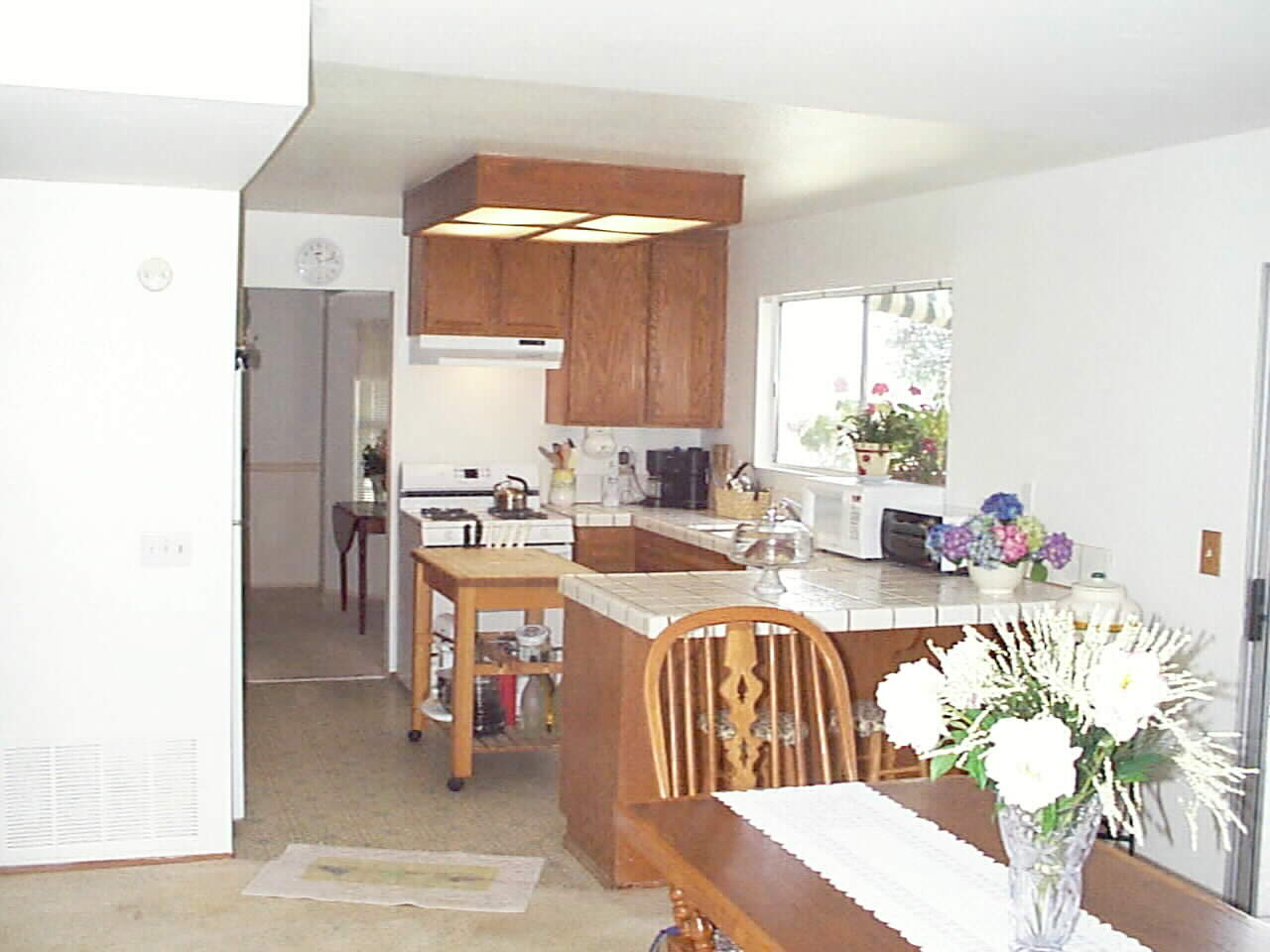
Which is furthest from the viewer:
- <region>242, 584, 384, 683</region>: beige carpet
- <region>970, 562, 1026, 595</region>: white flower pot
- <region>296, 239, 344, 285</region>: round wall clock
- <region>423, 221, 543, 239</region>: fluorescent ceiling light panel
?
<region>242, 584, 384, 683</region>: beige carpet

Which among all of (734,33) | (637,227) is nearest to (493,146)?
(637,227)

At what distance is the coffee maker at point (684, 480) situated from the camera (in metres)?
7.08

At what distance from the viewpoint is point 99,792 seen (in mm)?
4230

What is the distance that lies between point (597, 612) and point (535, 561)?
121 centimetres

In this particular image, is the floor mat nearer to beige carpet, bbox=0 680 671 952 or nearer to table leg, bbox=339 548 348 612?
beige carpet, bbox=0 680 671 952

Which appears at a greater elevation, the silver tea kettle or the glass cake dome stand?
the glass cake dome stand

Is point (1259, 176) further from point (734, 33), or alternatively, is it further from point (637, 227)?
point (637, 227)

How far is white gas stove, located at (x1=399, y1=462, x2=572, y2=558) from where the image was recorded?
6.34 meters

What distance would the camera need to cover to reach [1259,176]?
3.89 m

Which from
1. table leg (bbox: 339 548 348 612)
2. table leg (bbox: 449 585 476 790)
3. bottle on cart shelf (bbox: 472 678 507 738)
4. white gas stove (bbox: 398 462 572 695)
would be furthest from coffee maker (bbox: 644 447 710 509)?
table leg (bbox: 339 548 348 612)

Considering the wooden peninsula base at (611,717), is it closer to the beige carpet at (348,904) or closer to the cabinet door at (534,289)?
the beige carpet at (348,904)

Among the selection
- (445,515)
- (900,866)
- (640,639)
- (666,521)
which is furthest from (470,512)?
(900,866)

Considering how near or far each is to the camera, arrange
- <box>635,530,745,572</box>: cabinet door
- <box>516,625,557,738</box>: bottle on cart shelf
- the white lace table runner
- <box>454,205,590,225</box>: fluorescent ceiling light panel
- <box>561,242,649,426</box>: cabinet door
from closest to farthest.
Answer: the white lace table runner, <box>454,205,590,225</box>: fluorescent ceiling light panel, <box>516,625,557,738</box>: bottle on cart shelf, <box>635,530,745,572</box>: cabinet door, <box>561,242,649,426</box>: cabinet door

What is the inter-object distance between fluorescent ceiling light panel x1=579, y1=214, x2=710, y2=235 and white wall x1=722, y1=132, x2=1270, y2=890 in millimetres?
962
